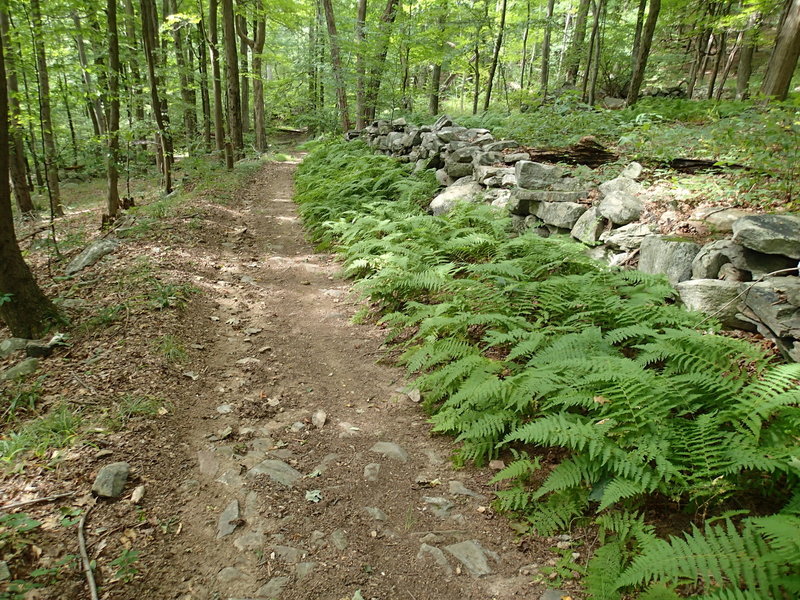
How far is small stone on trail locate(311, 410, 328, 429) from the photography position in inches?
153

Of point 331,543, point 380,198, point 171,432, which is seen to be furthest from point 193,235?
point 331,543

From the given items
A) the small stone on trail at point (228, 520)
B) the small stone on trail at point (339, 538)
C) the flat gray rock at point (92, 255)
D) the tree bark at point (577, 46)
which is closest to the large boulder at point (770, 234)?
the small stone on trail at point (339, 538)

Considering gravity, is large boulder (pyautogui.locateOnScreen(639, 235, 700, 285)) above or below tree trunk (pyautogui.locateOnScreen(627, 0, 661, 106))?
below

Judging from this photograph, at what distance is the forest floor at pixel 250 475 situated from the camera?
2.47m

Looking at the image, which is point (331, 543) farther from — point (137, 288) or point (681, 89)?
point (681, 89)

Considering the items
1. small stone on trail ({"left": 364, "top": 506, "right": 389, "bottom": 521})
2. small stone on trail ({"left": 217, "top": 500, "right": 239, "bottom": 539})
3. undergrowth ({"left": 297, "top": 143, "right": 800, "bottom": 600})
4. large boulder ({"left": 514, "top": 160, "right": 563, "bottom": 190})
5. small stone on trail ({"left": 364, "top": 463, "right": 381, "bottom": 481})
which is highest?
large boulder ({"left": 514, "top": 160, "right": 563, "bottom": 190})

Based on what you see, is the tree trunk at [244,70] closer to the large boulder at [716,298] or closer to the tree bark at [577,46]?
the tree bark at [577,46]

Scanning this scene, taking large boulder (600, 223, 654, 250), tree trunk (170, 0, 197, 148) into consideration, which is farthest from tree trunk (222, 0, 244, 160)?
large boulder (600, 223, 654, 250)

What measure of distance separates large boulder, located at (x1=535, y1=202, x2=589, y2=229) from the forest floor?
9.72 feet

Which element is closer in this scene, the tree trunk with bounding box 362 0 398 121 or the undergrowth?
the undergrowth

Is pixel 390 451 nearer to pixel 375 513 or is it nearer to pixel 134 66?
pixel 375 513

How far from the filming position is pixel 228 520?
284cm

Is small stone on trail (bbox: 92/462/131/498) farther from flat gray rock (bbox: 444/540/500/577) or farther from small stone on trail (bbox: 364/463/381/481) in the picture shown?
flat gray rock (bbox: 444/540/500/577)

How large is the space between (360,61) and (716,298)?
1440 cm
